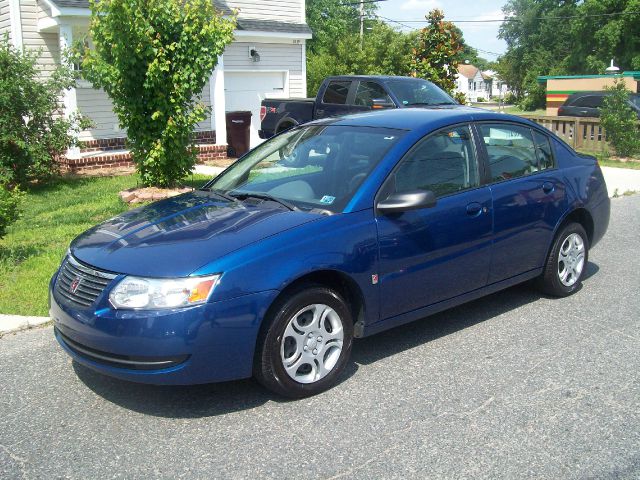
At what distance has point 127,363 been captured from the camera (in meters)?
3.84

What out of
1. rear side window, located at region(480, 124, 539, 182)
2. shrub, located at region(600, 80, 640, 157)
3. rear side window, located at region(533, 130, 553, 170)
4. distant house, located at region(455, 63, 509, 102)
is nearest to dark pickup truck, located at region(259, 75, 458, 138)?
shrub, located at region(600, 80, 640, 157)

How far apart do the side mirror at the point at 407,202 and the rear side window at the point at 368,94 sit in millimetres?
8012

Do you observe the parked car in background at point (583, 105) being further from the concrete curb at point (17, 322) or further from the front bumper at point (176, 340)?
the front bumper at point (176, 340)

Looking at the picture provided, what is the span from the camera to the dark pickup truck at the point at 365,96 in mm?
12180

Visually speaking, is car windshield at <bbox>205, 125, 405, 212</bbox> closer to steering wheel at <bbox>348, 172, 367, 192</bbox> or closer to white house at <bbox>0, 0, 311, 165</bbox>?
steering wheel at <bbox>348, 172, 367, 192</bbox>

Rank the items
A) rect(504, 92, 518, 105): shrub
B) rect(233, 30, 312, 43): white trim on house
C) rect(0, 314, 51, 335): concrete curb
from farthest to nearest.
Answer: rect(504, 92, 518, 105): shrub, rect(233, 30, 312, 43): white trim on house, rect(0, 314, 51, 335): concrete curb

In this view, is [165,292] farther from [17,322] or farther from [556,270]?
[556,270]

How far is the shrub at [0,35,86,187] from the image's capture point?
10.7 m

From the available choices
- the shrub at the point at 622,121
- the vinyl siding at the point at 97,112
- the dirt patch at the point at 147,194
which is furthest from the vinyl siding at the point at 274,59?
the shrub at the point at 622,121

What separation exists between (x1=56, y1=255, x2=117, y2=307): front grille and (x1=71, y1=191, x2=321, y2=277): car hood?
50 millimetres

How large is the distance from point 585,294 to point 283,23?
45.6 feet

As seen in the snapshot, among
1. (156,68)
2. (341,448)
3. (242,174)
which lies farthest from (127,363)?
(156,68)

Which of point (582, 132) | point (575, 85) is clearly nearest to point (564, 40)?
point (575, 85)

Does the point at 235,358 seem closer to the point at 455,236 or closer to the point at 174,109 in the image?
the point at 455,236
